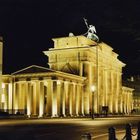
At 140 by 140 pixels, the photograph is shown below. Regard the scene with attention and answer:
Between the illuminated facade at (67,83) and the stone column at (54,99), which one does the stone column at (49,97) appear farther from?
the stone column at (54,99)

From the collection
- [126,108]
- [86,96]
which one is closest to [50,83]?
[86,96]

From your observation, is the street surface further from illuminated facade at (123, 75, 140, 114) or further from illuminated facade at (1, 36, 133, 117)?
illuminated facade at (123, 75, 140, 114)

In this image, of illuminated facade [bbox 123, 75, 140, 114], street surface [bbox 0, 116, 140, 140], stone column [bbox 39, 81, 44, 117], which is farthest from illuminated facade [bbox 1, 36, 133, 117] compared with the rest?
illuminated facade [bbox 123, 75, 140, 114]

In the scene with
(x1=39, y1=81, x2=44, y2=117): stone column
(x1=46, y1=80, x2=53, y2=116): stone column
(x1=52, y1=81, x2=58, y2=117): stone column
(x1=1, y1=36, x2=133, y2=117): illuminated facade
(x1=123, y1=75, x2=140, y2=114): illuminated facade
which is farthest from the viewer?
(x1=123, y1=75, x2=140, y2=114): illuminated facade

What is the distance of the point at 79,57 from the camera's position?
104 metres

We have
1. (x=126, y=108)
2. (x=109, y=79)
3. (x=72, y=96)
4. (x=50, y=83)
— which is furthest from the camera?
(x=126, y=108)

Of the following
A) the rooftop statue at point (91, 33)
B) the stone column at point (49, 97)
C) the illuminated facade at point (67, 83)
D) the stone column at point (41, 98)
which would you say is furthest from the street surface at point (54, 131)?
the rooftop statue at point (91, 33)

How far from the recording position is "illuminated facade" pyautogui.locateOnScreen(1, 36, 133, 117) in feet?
294

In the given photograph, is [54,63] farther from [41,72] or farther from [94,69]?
[41,72]

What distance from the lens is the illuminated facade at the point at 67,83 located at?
89562mm

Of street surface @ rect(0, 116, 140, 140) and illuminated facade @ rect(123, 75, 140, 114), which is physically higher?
illuminated facade @ rect(123, 75, 140, 114)

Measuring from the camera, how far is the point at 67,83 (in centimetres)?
9288

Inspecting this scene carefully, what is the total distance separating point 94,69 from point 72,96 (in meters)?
14.4

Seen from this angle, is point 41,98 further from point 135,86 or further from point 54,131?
point 135,86
